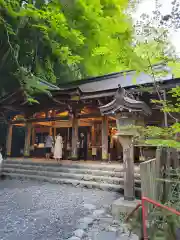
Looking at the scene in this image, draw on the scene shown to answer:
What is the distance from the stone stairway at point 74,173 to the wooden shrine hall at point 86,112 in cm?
162

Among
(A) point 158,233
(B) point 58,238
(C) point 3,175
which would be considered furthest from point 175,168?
(C) point 3,175

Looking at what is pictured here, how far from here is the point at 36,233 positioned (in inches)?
149

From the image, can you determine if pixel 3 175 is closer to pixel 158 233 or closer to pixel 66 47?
pixel 66 47

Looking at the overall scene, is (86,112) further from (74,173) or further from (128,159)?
(128,159)

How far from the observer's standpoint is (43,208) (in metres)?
5.32

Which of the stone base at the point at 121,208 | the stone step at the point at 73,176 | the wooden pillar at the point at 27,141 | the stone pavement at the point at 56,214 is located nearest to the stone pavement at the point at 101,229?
the stone pavement at the point at 56,214

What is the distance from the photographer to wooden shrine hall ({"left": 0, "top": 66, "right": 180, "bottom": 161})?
8.06 meters

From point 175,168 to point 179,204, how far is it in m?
0.82

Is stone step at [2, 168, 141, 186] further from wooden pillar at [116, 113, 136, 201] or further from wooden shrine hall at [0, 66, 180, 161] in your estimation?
wooden shrine hall at [0, 66, 180, 161]

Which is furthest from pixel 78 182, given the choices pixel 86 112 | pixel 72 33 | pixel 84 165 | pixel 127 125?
pixel 72 33

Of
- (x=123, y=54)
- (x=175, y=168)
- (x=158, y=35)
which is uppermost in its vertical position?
(x=158, y=35)

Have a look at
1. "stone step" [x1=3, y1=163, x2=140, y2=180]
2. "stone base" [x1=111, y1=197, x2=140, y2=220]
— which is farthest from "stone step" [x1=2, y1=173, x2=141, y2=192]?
"stone base" [x1=111, y1=197, x2=140, y2=220]

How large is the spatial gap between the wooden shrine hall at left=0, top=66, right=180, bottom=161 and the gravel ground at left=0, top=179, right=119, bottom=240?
274cm

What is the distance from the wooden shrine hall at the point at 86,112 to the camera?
26.5 feet
